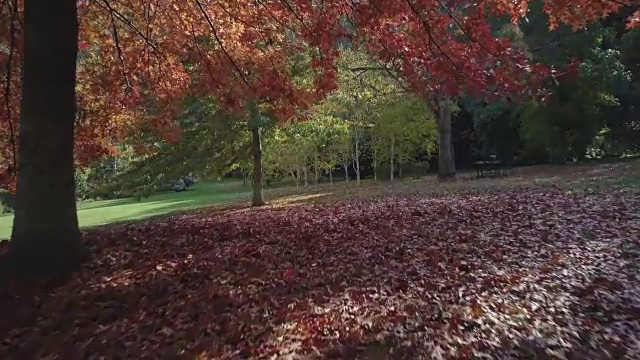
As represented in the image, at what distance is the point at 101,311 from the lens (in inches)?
181

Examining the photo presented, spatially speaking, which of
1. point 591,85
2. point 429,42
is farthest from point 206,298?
point 591,85

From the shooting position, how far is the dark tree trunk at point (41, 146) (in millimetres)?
5324

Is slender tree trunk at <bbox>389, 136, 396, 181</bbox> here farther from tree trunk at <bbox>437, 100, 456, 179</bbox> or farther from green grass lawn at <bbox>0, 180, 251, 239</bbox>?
green grass lawn at <bbox>0, 180, 251, 239</bbox>

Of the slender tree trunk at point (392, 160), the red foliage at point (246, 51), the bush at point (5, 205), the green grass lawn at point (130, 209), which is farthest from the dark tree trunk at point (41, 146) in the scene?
the bush at point (5, 205)

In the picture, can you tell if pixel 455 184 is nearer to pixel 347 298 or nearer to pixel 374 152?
pixel 374 152

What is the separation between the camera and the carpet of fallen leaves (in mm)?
3688

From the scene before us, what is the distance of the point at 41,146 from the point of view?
5.32m

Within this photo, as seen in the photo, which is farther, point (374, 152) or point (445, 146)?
point (374, 152)

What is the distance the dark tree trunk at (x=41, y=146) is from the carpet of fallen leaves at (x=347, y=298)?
41 cm

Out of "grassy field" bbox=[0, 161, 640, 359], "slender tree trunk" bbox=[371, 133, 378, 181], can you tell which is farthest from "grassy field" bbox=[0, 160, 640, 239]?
"grassy field" bbox=[0, 161, 640, 359]

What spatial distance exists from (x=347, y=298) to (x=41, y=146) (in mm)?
3433

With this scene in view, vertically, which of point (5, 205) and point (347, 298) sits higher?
point (5, 205)

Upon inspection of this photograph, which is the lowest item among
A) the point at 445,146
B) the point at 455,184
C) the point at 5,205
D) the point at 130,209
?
the point at 130,209

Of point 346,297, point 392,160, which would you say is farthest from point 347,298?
point 392,160
